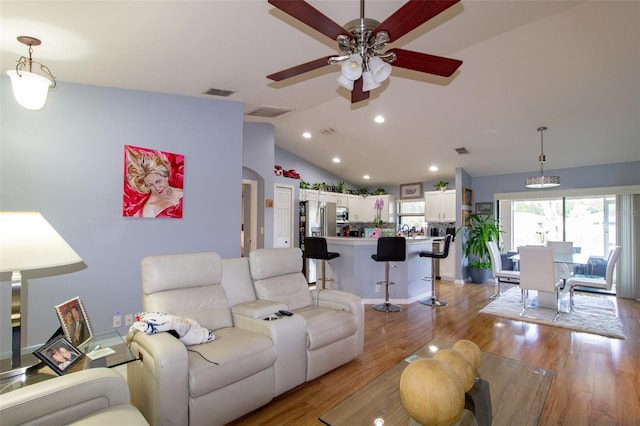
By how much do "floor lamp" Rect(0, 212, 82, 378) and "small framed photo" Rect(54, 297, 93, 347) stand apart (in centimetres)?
18

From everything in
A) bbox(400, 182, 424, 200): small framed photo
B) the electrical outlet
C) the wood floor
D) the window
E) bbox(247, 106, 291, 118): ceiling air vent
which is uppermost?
bbox(247, 106, 291, 118): ceiling air vent

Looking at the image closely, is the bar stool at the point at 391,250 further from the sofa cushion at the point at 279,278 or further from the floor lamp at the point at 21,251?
the floor lamp at the point at 21,251

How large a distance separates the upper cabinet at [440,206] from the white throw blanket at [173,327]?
6303 mm

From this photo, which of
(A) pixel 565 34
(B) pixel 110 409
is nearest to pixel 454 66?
(A) pixel 565 34

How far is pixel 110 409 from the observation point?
140 cm

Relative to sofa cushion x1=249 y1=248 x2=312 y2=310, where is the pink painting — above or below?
above

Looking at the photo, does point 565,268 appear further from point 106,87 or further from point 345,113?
point 106,87

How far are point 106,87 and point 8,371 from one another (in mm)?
2636

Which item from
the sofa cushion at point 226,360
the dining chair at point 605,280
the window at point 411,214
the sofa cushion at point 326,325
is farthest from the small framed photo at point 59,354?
the window at point 411,214

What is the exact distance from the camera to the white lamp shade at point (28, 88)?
231 cm

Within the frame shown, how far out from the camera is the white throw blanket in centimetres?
200

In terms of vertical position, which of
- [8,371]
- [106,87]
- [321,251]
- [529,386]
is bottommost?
[529,386]

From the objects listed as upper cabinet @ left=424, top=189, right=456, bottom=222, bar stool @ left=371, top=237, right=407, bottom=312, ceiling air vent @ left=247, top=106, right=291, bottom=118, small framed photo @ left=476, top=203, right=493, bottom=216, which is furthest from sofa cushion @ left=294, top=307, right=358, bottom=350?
small framed photo @ left=476, top=203, right=493, bottom=216

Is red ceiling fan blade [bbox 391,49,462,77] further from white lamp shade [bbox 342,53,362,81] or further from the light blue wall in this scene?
the light blue wall
